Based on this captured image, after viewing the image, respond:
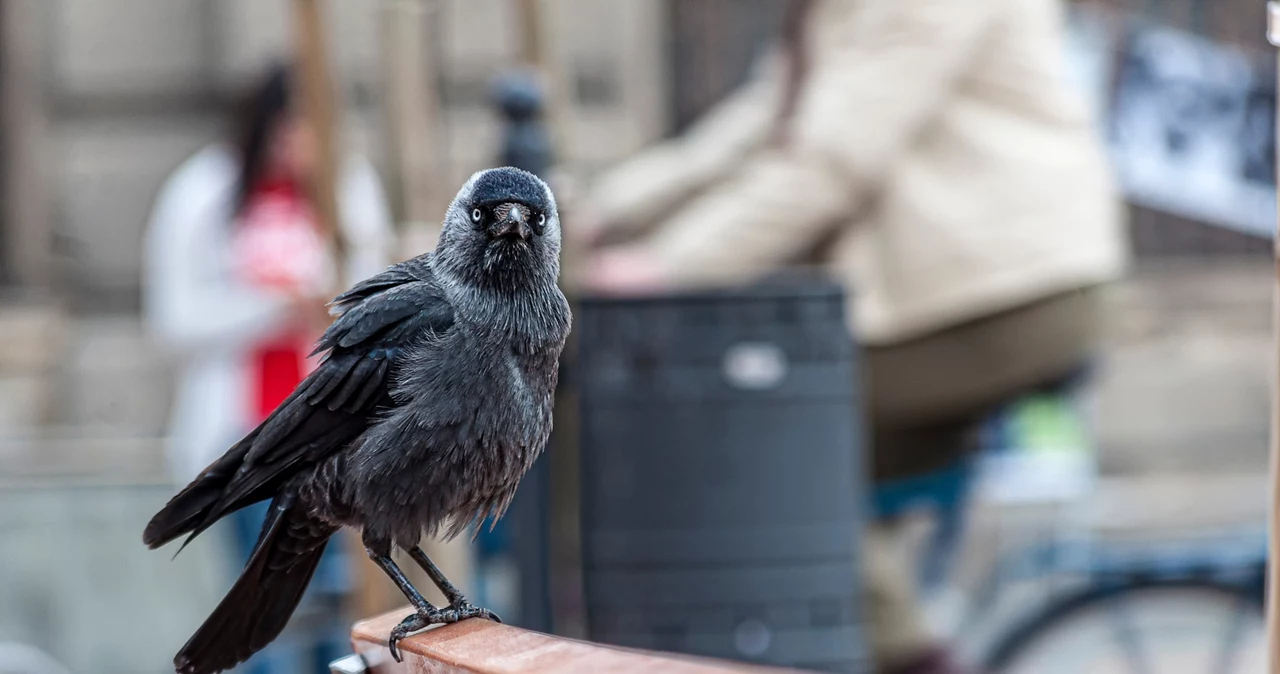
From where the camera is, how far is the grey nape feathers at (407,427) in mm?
2121

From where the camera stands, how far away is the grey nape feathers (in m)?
2.12

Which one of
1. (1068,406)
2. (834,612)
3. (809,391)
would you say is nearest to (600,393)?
(809,391)

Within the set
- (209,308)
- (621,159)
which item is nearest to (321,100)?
(209,308)

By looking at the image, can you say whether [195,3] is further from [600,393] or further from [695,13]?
[600,393]

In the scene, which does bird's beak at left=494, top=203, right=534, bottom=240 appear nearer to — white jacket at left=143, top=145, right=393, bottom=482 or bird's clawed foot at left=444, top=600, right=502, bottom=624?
bird's clawed foot at left=444, top=600, right=502, bottom=624

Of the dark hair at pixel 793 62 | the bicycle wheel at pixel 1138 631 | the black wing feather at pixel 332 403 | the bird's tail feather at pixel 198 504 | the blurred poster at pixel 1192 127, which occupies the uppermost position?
the blurred poster at pixel 1192 127

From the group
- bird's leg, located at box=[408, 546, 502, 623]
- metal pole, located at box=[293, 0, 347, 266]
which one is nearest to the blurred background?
metal pole, located at box=[293, 0, 347, 266]

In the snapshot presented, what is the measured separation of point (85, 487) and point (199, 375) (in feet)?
2.13

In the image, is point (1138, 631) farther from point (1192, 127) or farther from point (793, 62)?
point (1192, 127)

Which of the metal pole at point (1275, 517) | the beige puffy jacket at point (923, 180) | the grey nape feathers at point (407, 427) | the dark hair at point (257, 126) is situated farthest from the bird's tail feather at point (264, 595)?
the dark hair at point (257, 126)

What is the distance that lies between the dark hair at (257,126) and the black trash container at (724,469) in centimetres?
168

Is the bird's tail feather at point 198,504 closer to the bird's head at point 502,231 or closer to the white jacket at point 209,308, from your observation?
the bird's head at point 502,231

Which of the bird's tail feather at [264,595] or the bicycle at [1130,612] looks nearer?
the bird's tail feather at [264,595]

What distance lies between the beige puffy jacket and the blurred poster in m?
4.19
